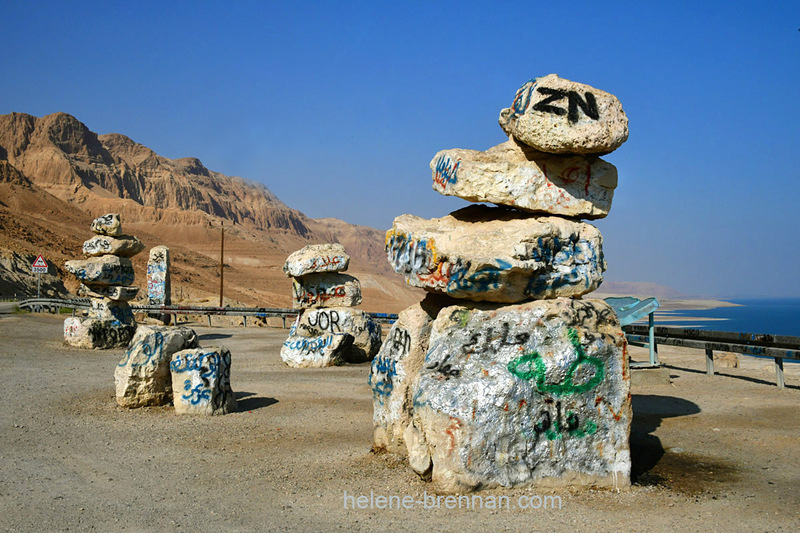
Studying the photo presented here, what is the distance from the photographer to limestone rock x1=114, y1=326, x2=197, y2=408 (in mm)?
9531

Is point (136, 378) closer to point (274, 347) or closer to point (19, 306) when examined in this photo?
point (274, 347)

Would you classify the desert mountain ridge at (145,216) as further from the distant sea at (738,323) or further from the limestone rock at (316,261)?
the distant sea at (738,323)

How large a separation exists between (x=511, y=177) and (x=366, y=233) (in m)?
160

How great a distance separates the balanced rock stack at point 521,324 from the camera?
552cm

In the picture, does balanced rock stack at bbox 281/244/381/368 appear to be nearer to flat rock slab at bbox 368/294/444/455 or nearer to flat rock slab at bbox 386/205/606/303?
flat rock slab at bbox 368/294/444/455

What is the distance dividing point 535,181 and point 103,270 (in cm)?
1339

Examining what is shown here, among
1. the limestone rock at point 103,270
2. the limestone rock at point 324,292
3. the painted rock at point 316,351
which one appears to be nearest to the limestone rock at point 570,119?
the painted rock at point 316,351

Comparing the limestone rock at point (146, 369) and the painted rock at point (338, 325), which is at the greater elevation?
the painted rock at point (338, 325)

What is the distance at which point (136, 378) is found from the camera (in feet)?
31.3

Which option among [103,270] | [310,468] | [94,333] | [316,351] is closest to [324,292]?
[316,351]

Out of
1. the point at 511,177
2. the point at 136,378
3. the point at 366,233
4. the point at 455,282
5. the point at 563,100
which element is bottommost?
the point at 136,378

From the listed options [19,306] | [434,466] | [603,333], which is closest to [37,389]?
[434,466]

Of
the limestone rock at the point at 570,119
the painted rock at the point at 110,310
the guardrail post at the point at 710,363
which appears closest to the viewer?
the limestone rock at the point at 570,119

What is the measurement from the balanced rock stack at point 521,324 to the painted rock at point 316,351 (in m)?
7.96
